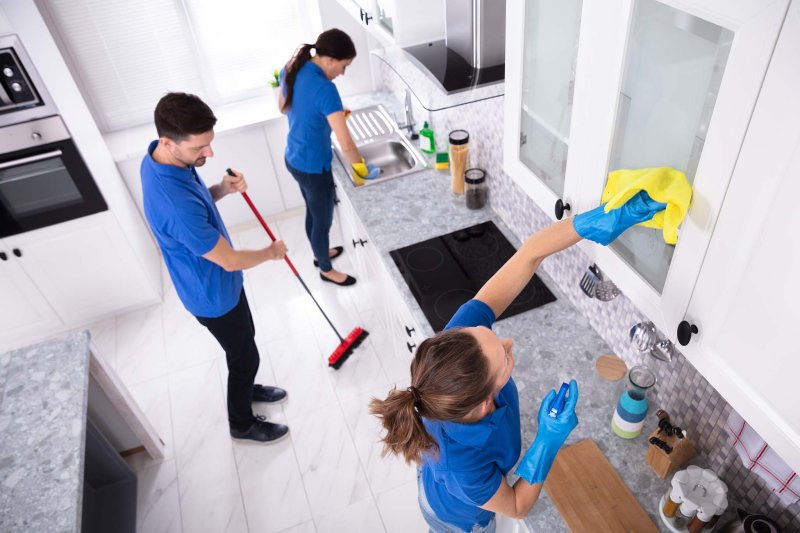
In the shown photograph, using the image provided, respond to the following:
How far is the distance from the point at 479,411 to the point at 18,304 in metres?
3.21

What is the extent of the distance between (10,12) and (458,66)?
226cm

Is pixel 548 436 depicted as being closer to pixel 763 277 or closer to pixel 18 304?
pixel 763 277

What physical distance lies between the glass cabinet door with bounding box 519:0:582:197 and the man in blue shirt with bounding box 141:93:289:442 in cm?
110

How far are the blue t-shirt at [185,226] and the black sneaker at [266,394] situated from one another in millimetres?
864

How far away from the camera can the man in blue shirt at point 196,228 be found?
186 cm

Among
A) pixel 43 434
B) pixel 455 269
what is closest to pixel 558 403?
pixel 455 269

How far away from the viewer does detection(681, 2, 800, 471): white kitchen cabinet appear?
73 cm

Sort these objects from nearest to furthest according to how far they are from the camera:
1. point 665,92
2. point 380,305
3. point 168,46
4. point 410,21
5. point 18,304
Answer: point 665,92
point 410,21
point 380,305
point 18,304
point 168,46

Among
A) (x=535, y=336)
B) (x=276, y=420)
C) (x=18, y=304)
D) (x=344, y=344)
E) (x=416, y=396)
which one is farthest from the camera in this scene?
(x=18, y=304)

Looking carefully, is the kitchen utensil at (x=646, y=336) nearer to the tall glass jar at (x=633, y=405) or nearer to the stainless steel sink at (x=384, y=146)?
the tall glass jar at (x=633, y=405)

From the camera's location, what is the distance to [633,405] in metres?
1.54

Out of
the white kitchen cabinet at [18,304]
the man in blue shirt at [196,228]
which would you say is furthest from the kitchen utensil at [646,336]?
the white kitchen cabinet at [18,304]

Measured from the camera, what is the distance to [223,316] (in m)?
2.26

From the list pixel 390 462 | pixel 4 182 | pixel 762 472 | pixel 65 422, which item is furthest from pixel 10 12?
pixel 762 472
